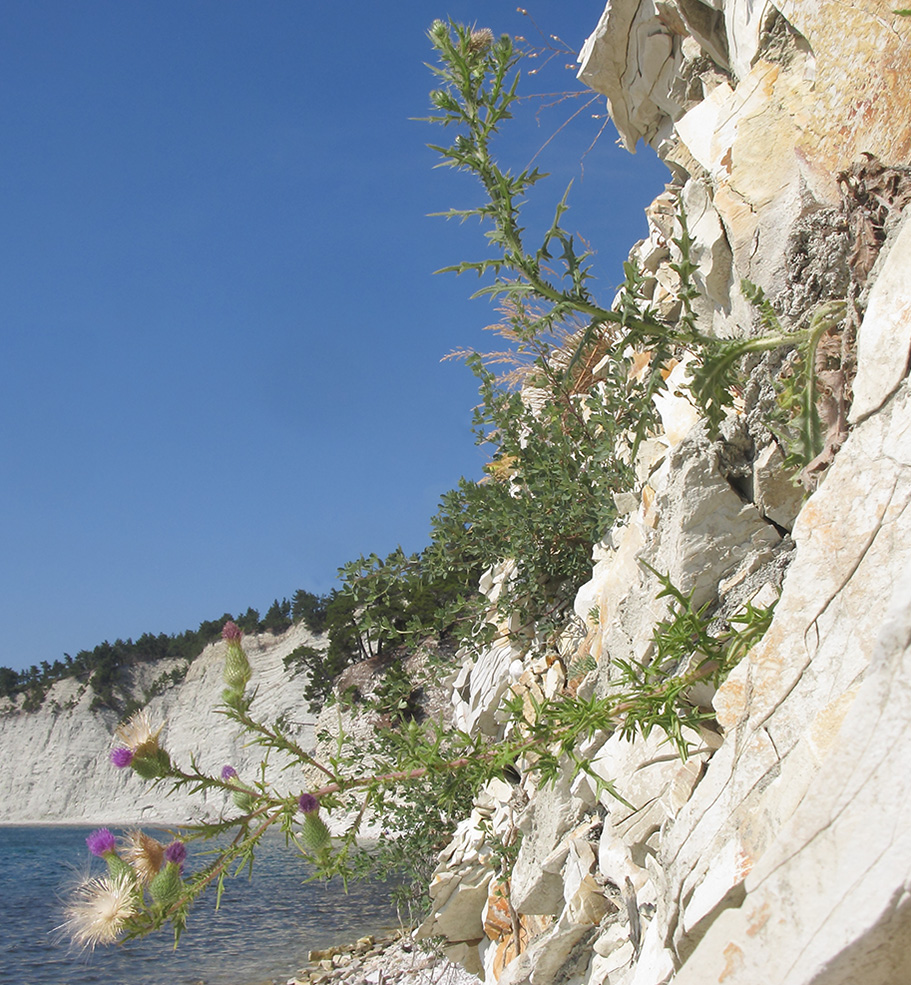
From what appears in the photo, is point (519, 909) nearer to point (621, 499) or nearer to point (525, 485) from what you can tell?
point (621, 499)

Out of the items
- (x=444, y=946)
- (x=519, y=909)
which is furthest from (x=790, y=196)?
(x=444, y=946)

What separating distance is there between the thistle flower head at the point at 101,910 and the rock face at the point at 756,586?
141 cm

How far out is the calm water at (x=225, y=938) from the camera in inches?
274

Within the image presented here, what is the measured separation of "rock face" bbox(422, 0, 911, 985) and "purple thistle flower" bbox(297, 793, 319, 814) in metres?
0.85

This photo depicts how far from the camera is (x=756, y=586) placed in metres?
2.14

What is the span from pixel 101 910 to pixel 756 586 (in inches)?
84.7

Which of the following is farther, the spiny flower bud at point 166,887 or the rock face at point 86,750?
the rock face at point 86,750

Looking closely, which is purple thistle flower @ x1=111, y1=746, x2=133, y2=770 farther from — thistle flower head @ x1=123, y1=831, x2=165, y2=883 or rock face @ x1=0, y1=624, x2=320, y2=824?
rock face @ x1=0, y1=624, x2=320, y2=824

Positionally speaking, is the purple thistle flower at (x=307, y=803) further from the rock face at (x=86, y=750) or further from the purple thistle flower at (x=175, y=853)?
the rock face at (x=86, y=750)

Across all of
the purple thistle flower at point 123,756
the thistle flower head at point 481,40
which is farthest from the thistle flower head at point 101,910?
the thistle flower head at point 481,40

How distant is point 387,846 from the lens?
17.1ft

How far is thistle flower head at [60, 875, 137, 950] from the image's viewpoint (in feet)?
6.59

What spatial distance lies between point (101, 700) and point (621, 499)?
133ft

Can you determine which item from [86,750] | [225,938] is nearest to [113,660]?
[86,750]
